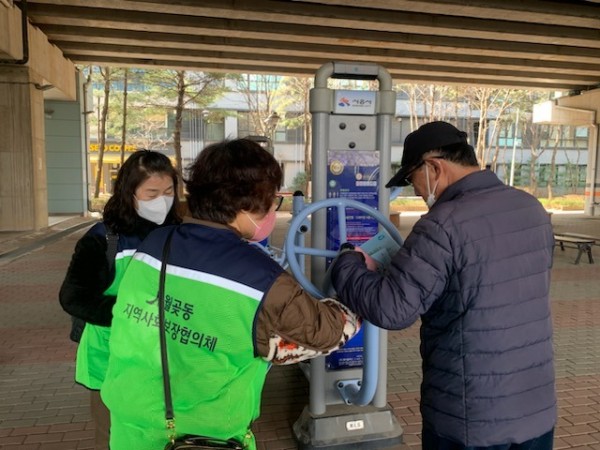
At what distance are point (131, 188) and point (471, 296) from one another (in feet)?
4.62

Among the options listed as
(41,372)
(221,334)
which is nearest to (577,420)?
(221,334)

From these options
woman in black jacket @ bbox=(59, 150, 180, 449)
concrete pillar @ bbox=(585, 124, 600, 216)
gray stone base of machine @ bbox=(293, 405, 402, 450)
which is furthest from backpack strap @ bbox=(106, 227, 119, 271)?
concrete pillar @ bbox=(585, 124, 600, 216)

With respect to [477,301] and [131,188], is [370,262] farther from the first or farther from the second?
[131,188]

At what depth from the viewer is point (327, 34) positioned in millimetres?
12727

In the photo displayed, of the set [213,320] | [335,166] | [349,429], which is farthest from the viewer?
[349,429]

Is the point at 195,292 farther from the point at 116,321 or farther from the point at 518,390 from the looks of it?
the point at 518,390

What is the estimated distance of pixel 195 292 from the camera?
4.14 feet

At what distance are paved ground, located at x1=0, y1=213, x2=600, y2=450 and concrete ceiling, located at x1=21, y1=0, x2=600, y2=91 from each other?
6841 millimetres

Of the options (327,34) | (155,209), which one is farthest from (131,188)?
(327,34)

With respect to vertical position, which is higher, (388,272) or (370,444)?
(388,272)

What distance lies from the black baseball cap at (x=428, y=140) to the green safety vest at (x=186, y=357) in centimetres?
73

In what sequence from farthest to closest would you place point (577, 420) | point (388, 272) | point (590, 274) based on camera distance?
point (590, 274) < point (577, 420) < point (388, 272)

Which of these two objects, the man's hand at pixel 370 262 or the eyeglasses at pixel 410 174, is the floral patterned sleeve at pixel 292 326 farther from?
the eyeglasses at pixel 410 174

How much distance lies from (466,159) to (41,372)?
3.81m
